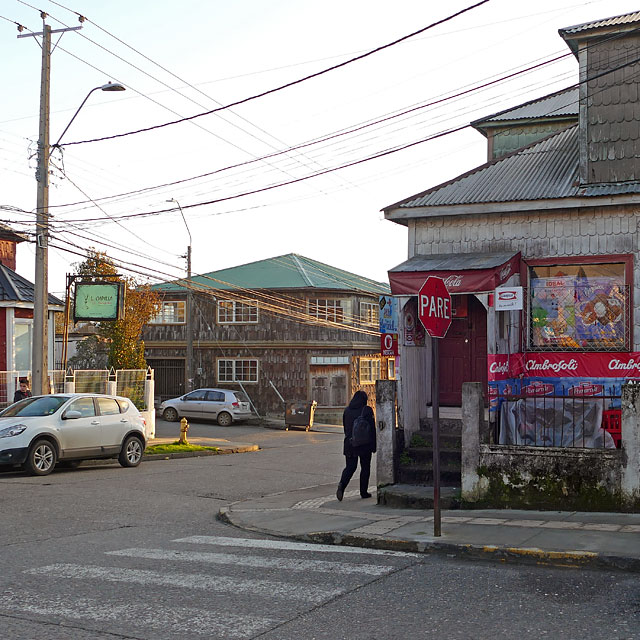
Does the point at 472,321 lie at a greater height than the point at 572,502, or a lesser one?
greater

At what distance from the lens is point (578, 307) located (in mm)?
13305

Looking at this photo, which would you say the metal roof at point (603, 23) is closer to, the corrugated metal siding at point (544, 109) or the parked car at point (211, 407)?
the corrugated metal siding at point (544, 109)

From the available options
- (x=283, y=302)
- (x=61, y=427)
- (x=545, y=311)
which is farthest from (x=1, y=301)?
(x=545, y=311)

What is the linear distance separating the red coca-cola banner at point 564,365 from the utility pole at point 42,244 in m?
11.4

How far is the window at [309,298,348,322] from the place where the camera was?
40500mm

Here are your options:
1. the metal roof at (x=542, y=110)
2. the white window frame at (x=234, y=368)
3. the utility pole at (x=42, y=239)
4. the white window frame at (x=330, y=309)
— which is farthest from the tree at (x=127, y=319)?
the metal roof at (x=542, y=110)

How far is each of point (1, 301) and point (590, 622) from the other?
25413mm

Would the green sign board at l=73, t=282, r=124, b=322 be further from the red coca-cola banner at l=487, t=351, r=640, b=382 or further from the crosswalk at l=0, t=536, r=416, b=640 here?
the crosswalk at l=0, t=536, r=416, b=640

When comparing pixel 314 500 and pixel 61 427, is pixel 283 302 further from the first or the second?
pixel 314 500

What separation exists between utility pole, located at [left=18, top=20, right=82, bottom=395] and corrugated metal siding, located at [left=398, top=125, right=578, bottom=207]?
9919 millimetres

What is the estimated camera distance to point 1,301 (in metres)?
27.9

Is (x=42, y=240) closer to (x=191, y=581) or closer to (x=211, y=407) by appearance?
(x=191, y=581)

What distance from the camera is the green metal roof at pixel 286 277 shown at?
135 feet

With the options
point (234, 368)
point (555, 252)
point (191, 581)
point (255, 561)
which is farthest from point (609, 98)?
point (234, 368)
